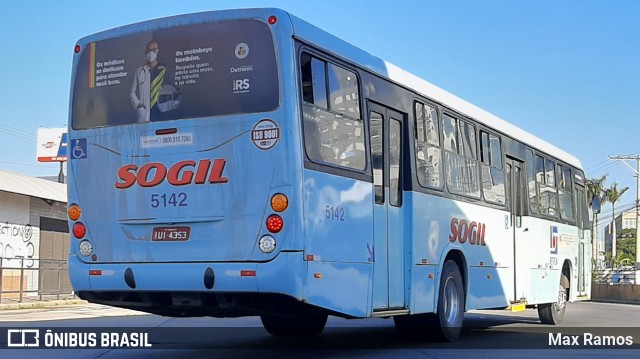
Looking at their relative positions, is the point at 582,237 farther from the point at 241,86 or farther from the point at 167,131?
the point at 167,131

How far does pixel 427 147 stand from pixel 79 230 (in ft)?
15.2

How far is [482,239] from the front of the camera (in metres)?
13.2

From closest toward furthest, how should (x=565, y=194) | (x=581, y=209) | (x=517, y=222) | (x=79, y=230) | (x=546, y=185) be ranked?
1. (x=79, y=230)
2. (x=517, y=222)
3. (x=546, y=185)
4. (x=565, y=194)
5. (x=581, y=209)

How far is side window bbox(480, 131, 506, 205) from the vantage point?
13.4 meters

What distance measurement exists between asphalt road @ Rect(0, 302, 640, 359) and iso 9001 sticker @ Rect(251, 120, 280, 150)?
10.00 feet

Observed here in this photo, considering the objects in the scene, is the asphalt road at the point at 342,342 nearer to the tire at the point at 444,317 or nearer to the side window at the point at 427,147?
the tire at the point at 444,317

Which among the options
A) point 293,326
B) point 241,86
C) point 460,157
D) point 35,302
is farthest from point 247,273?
point 35,302

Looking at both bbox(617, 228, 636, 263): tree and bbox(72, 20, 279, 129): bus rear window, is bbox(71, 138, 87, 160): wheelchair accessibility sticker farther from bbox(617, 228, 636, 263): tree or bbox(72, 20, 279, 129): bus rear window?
bbox(617, 228, 636, 263): tree

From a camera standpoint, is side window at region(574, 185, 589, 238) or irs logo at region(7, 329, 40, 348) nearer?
irs logo at region(7, 329, 40, 348)

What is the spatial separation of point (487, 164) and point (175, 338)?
5.51 m

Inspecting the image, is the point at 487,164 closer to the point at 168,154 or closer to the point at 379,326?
the point at 379,326

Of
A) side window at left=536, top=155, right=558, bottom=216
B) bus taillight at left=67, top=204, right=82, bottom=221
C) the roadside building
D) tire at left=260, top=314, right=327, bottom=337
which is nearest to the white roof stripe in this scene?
side window at left=536, top=155, right=558, bottom=216

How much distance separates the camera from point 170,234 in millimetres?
8719

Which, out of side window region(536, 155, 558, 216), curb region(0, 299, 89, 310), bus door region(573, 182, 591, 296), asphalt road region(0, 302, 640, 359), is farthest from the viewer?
curb region(0, 299, 89, 310)
